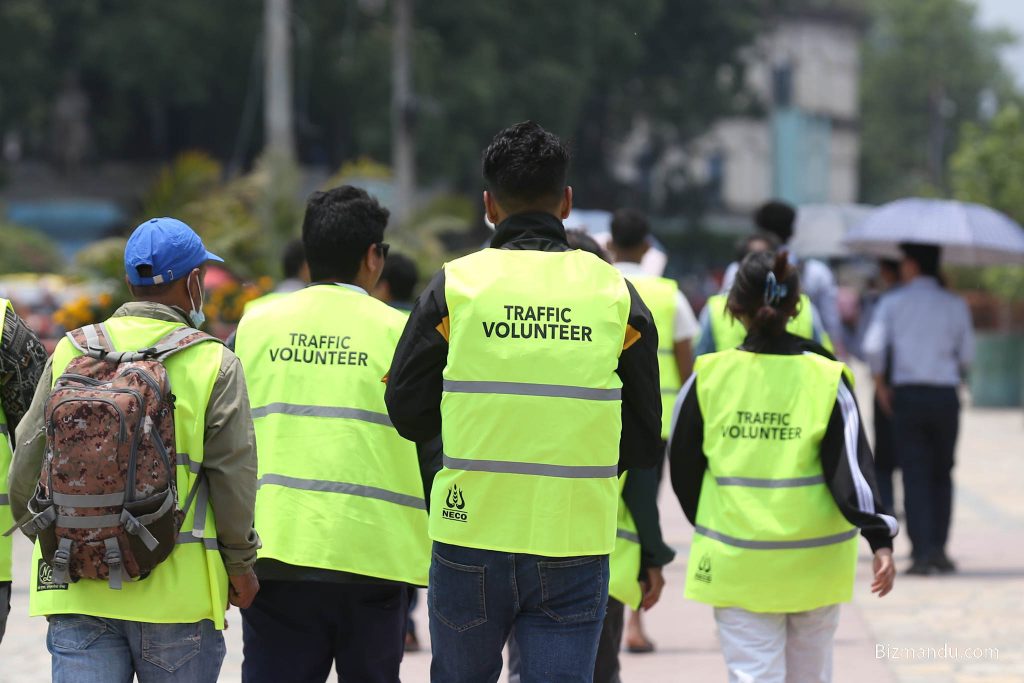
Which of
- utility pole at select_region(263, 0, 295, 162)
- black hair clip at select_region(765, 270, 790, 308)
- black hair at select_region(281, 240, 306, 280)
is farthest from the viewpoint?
utility pole at select_region(263, 0, 295, 162)

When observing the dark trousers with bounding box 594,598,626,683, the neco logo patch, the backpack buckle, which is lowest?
the dark trousers with bounding box 594,598,626,683

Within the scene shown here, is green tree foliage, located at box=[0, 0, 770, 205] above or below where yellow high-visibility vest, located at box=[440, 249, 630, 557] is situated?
above

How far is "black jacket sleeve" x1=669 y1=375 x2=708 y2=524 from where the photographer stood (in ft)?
16.6

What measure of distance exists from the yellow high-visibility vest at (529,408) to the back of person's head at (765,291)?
1.57 metres

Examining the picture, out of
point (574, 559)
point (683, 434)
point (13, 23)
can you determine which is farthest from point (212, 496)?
point (13, 23)

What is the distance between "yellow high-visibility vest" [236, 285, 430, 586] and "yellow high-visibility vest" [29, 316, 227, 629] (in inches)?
18.3

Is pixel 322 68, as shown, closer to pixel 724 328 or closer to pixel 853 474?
pixel 724 328

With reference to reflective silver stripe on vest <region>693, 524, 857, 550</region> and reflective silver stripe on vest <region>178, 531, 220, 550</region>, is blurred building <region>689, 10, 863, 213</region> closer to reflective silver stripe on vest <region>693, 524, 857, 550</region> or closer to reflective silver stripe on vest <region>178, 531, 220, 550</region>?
reflective silver stripe on vest <region>693, 524, 857, 550</region>

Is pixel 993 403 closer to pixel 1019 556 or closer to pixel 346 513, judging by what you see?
pixel 1019 556

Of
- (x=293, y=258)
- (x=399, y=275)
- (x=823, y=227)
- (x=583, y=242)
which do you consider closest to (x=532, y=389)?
(x=583, y=242)

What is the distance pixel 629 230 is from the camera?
24.7 feet

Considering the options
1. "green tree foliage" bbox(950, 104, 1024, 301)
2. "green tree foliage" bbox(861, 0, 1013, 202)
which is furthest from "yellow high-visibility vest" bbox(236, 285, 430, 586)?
"green tree foliage" bbox(861, 0, 1013, 202)

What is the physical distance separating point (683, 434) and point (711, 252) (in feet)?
165

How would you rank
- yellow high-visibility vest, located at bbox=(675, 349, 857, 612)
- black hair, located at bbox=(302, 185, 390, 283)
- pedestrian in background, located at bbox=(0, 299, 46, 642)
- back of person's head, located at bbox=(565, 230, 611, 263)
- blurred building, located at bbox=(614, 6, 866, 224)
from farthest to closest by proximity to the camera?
blurred building, located at bbox=(614, 6, 866, 224) < back of person's head, located at bbox=(565, 230, 611, 263) < yellow high-visibility vest, located at bbox=(675, 349, 857, 612) < black hair, located at bbox=(302, 185, 390, 283) < pedestrian in background, located at bbox=(0, 299, 46, 642)
